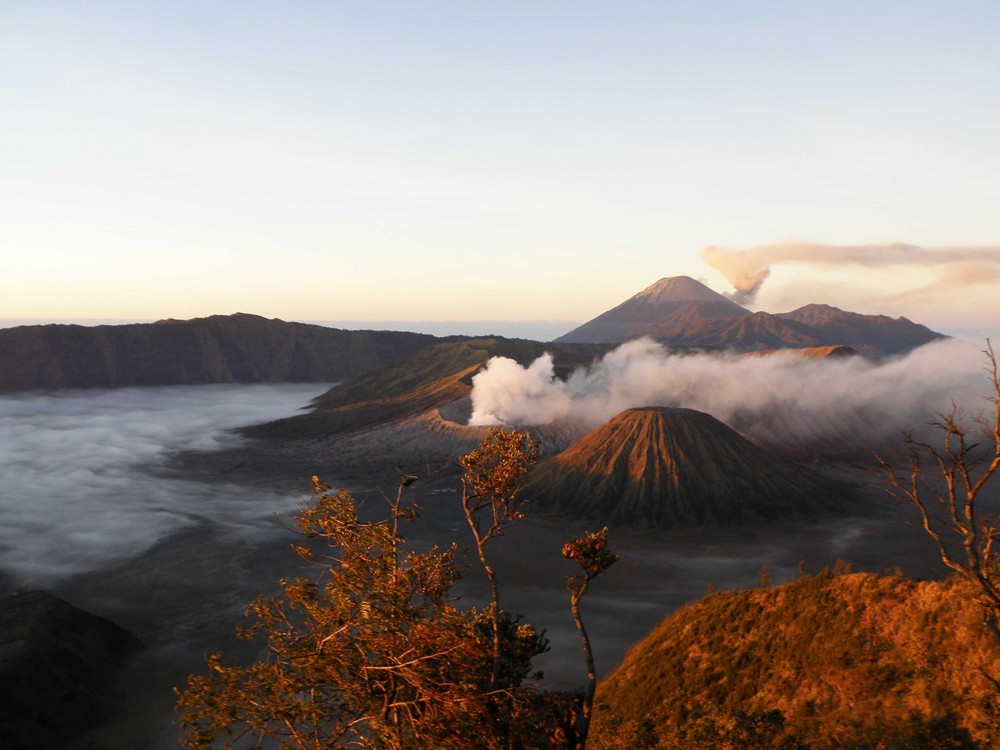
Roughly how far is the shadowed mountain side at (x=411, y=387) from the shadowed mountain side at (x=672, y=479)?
48.5 m

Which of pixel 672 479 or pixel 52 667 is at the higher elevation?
pixel 672 479

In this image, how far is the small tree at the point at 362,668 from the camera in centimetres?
1127

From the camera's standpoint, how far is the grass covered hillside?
58.9 feet

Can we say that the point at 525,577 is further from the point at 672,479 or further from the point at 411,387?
the point at 411,387

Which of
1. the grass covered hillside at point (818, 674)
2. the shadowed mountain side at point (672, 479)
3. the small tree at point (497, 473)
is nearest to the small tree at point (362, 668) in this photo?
the small tree at point (497, 473)

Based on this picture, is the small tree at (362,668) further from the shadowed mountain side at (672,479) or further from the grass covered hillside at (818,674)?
the shadowed mountain side at (672,479)

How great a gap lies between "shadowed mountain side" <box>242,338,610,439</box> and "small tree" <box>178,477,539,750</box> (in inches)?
4714

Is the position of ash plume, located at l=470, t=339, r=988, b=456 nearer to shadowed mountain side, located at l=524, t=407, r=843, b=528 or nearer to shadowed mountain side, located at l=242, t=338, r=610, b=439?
shadowed mountain side, located at l=242, t=338, r=610, b=439

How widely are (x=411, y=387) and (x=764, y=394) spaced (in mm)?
84873

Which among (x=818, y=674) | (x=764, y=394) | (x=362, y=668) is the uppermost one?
(x=362, y=668)

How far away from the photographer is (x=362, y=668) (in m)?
12.0

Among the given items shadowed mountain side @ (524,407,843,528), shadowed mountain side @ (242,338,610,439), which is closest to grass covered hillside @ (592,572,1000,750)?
shadowed mountain side @ (524,407,843,528)

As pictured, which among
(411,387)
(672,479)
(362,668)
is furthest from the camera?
(411,387)

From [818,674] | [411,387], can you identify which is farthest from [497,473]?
[411,387]
